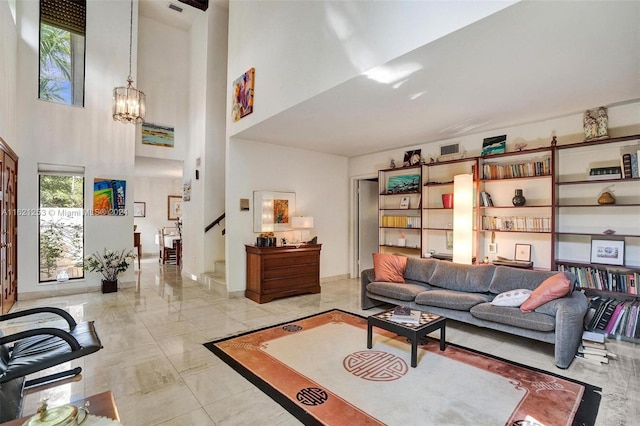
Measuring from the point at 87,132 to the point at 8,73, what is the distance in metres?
1.49

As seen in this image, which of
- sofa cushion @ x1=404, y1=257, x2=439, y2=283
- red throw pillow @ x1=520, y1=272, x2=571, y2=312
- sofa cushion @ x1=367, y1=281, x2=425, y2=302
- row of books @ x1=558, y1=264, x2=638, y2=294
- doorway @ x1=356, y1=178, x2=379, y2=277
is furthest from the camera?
doorway @ x1=356, y1=178, x2=379, y2=277

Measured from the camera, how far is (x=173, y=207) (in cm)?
1130

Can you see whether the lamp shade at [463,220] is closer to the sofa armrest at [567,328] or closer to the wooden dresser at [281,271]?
the sofa armrest at [567,328]

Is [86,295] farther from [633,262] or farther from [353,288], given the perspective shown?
[633,262]

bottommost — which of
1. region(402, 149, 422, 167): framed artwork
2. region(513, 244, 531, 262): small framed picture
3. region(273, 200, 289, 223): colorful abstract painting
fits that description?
region(513, 244, 531, 262): small framed picture

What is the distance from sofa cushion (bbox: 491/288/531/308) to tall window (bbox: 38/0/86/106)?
753cm

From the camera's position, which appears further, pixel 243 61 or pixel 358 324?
pixel 243 61

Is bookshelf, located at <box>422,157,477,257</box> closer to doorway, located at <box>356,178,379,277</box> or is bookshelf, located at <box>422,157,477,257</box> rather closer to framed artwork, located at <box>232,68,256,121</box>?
doorway, located at <box>356,178,379,277</box>

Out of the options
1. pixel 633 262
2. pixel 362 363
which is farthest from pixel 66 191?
pixel 633 262

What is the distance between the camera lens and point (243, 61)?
16.8 feet

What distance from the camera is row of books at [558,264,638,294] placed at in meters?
3.64

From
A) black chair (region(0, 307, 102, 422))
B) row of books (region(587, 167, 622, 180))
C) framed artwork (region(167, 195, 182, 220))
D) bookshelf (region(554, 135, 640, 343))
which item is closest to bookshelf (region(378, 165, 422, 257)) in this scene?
bookshelf (region(554, 135, 640, 343))

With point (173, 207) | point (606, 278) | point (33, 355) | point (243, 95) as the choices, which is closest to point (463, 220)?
point (606, 278)

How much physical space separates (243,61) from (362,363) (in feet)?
15.5
